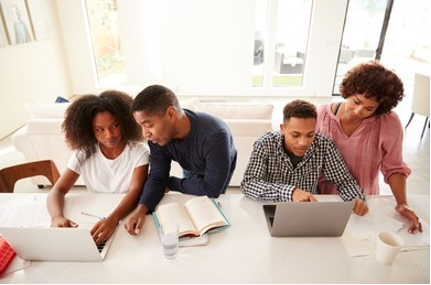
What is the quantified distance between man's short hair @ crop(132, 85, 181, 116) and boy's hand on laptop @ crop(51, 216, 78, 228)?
19.0 inches

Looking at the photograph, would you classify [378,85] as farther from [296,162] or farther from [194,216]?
[194,216]

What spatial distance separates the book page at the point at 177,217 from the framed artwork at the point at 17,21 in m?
3.94

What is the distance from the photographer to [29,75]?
13.7 feet

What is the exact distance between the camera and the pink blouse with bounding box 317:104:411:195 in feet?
4.16

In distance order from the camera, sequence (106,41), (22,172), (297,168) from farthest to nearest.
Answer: (106,41) → (22,172) → (297,168)

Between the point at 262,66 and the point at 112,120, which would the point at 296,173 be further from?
the point at 262,66

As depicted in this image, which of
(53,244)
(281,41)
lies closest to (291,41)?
(281,41)

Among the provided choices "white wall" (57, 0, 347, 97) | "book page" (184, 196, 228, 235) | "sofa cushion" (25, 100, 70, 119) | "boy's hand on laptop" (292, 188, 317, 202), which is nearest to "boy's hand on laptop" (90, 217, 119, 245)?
"book page" (184, 196, 228, 235)

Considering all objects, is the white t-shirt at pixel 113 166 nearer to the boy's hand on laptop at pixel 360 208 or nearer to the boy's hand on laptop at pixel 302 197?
the boy's hand on laptop at pixel 302 197

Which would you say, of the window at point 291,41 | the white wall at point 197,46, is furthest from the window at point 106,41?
the window at point 291,41

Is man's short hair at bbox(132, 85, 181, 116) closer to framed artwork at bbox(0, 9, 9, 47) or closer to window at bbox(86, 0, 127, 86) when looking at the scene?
framed artwork at bbox(0, 9, 9, 47)

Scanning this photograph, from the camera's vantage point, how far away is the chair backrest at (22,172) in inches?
58.9

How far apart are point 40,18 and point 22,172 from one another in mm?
3943

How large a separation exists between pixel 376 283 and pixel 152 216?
78 centimetres
